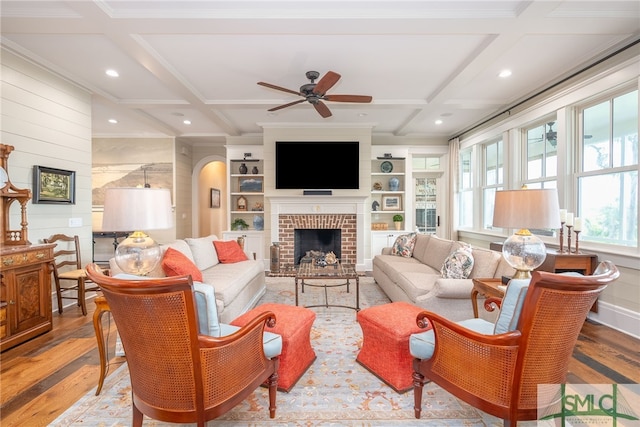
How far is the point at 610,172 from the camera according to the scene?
10.5 feet

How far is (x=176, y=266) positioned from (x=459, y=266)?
2.61 metres

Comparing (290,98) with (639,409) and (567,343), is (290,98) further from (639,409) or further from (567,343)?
(639,409)

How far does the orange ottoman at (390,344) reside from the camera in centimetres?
199

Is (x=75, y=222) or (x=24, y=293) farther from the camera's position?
(x=75, y=222)

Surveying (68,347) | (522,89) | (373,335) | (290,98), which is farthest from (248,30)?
(522,89)

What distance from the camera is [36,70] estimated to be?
10.8 feet

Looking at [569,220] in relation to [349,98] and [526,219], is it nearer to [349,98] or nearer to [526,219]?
[526,219]

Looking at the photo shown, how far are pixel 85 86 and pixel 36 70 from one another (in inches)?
22.9

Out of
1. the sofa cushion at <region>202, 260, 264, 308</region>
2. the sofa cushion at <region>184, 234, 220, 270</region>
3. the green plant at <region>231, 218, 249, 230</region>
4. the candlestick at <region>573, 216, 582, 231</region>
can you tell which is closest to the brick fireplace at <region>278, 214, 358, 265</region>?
the green plant at <region>231, 218, 249, 230</region>

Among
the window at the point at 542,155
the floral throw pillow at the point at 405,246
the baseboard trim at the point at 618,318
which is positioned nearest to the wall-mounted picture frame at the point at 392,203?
the floral throw pillow at the point at 405,246

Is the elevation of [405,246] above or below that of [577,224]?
below

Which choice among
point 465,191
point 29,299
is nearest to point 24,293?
point 29,299

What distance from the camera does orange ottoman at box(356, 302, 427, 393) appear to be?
6.52ft

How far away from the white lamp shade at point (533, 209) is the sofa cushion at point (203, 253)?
10.4 ft
